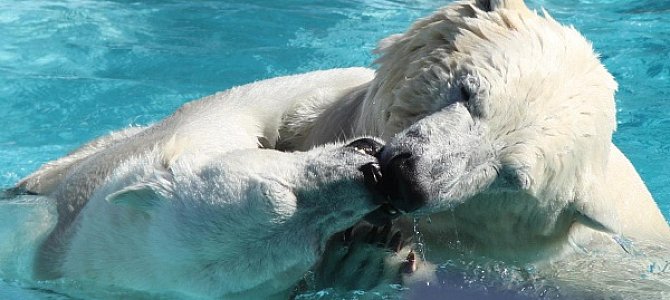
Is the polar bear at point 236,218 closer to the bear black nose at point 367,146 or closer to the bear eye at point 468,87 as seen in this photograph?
the bear black nose at point 367,146

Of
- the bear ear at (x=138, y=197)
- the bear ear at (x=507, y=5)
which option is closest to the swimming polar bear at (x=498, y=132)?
the bear ear at (x=507, y=5)

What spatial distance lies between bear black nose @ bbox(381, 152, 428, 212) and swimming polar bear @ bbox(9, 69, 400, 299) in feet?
0.21

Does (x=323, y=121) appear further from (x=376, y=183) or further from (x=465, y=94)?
(x=376, y=183)

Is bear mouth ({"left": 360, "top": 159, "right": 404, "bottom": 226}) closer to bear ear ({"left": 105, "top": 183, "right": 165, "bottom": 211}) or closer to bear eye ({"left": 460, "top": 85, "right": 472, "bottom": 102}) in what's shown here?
bear eye ({"left": 460, "top": 85, "right": 472, "bottom": 102})

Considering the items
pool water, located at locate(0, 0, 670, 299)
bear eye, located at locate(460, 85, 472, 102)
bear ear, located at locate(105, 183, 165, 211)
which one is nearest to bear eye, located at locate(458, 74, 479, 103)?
bear eye, located at locate(460, 85, 472, 102)

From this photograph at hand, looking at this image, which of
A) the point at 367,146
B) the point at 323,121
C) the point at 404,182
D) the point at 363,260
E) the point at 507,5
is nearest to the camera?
the point at 404,182

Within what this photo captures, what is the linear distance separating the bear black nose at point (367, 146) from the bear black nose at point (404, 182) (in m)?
0.10

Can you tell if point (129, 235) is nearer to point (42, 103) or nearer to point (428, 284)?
point (428, 284)

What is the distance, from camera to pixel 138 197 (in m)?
2.76

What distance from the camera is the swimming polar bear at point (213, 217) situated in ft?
8.29

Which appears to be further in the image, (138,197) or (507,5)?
(507,5)

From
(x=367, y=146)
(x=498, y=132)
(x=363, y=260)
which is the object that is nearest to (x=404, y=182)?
(x=367, y=146)

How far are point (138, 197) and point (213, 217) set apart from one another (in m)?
0.28

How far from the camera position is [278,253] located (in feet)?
8.59
